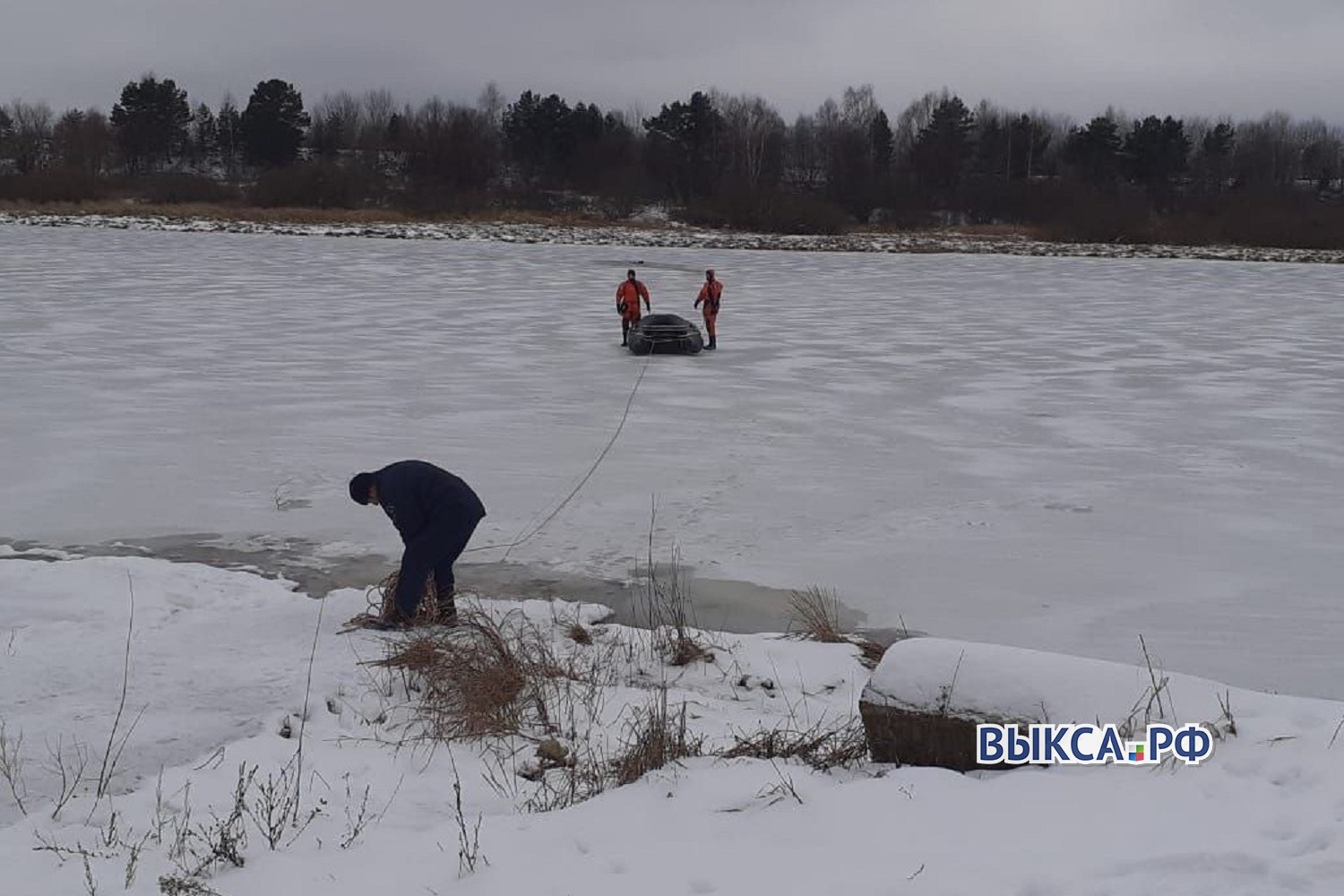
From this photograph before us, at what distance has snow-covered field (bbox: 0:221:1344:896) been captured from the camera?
3.72 metres

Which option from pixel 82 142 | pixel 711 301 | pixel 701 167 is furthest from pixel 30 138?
pixel 711 301

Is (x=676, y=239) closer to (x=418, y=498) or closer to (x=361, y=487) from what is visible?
(x=418, y=498)

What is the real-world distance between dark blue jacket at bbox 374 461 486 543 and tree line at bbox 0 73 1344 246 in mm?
46623

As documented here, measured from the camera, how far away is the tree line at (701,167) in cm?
5319

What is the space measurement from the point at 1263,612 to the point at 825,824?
3.85m

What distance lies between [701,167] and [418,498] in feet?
210

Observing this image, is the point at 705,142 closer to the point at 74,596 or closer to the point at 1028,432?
the point at 1028,432

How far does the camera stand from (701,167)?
67.5m

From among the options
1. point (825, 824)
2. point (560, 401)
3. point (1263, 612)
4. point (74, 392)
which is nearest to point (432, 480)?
point (825, 824)

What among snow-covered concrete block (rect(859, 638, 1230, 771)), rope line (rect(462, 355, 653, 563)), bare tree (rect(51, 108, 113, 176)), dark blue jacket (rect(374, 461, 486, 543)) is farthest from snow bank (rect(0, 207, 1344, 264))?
snow-covered concrete block (rect(859, 638, 1230, 771))

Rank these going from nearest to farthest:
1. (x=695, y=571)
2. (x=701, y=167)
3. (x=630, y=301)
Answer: (x=695, y=571), (x=630, y=301), (x=701, y=167)

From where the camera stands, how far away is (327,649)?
571 cm

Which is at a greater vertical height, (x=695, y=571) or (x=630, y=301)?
(x=630, y=301)

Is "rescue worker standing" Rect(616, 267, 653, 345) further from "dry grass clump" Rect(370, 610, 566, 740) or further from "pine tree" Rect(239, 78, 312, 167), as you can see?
"pine tree" Rect(239, 78, 312, 167)
